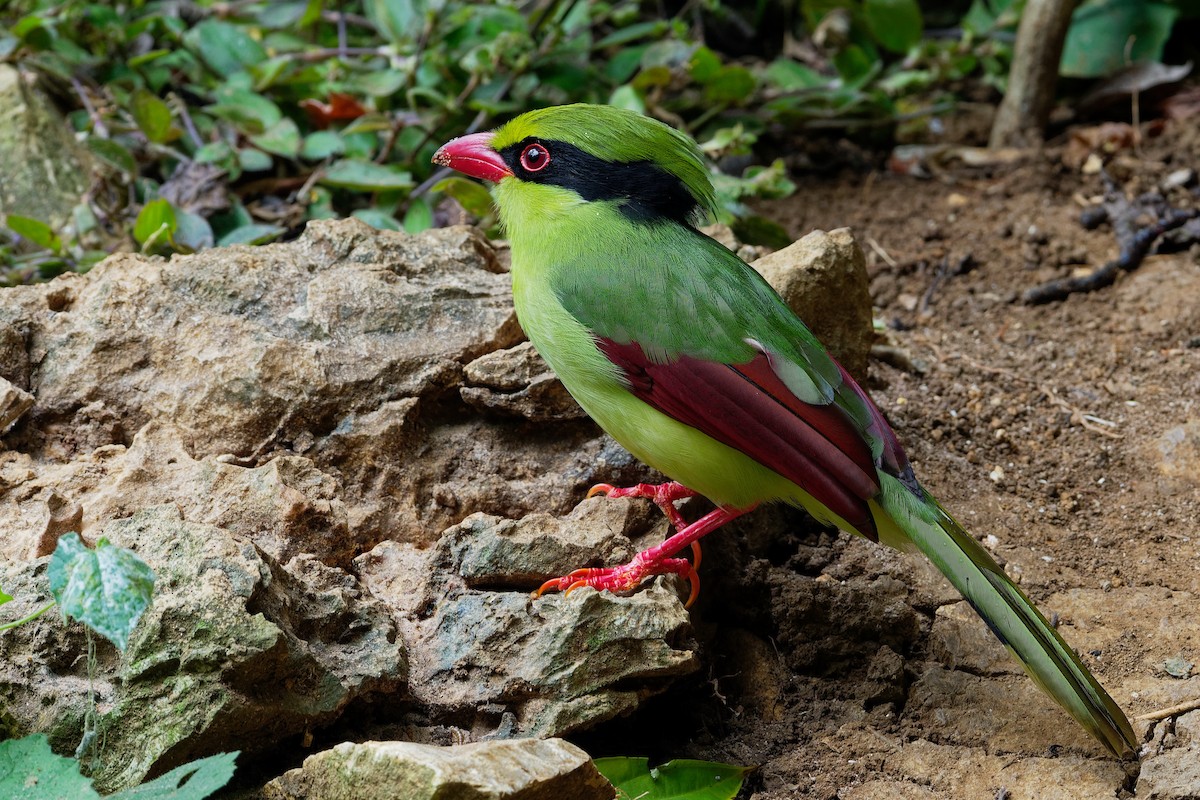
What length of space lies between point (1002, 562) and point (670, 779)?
1540mm

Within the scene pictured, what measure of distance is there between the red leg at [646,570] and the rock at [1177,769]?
Result: 1325 millimetres

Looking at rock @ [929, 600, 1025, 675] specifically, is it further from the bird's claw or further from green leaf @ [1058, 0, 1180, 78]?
green leaf @ [1058, 0, 1180, 78]

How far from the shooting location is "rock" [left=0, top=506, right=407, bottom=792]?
2.66 m

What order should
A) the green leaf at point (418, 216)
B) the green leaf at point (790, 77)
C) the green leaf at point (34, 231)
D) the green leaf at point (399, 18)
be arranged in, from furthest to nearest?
1. the green leaf at point (790, 77)
2. the green leaf at point (399, 18)
3. the green leaf at point (418, 216)
4. the green leaf at point (34, 231)

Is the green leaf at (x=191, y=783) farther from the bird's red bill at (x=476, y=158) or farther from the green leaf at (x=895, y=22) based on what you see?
the green leaf at (x=895, y=22)

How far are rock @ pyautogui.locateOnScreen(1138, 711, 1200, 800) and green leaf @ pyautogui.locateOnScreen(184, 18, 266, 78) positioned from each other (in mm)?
5479

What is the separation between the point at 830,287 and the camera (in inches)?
165

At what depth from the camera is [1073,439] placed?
4.66m

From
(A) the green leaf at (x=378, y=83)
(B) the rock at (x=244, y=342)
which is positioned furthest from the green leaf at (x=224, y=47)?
(B) the rock at (x=244, y=342)

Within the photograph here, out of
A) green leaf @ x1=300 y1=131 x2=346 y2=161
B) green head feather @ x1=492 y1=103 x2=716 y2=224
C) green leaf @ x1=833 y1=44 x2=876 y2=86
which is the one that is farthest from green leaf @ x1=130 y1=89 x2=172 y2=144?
green leaf @ x1=833 y1=44 x2=876 y2=86

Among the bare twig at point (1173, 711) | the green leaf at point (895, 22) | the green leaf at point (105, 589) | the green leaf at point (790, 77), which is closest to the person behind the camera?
the green leaf at point (105, 589)

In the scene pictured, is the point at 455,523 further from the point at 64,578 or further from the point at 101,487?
the point at 64,578

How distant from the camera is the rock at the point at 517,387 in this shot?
3.82 meters

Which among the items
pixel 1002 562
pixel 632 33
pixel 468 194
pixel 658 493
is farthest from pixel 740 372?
pixel 632 33
